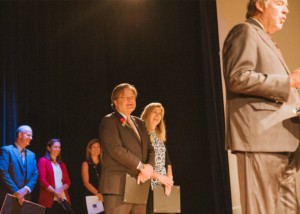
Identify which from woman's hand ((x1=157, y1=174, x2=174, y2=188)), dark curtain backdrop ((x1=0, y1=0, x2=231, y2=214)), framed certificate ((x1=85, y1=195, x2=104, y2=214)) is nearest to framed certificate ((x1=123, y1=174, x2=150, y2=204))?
woman's hand ((x1=157, y1=174, x2=174, y2=188))

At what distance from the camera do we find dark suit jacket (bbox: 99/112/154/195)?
3.06 metres

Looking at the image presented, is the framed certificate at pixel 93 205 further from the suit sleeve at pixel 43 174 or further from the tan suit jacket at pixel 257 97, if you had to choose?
the tan suit jacket at pixel 257 97

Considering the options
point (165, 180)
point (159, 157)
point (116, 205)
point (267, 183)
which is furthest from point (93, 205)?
point (267, 183)

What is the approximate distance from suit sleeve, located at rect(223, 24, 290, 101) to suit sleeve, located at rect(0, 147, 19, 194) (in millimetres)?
3473

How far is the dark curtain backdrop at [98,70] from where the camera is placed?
230 inches

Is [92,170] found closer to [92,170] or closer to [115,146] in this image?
[92,170]

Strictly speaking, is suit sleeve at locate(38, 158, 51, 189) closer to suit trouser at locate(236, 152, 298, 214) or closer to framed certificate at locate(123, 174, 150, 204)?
framed certificate at locate(123, 174, 150, 204)

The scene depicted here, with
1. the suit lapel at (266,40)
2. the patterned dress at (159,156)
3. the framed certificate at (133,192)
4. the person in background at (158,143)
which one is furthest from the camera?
the patterned dress at (159,156)

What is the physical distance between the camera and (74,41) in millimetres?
6199

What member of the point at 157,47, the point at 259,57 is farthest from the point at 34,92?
the point at 259,57

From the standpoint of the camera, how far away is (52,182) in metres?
5.06

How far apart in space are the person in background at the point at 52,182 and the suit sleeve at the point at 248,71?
3569 millimetres

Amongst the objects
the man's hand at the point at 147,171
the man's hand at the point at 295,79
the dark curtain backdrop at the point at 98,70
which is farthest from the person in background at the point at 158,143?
the man's hand at the point at 295,79

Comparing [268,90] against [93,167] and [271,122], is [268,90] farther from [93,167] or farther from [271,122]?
[93,167]
